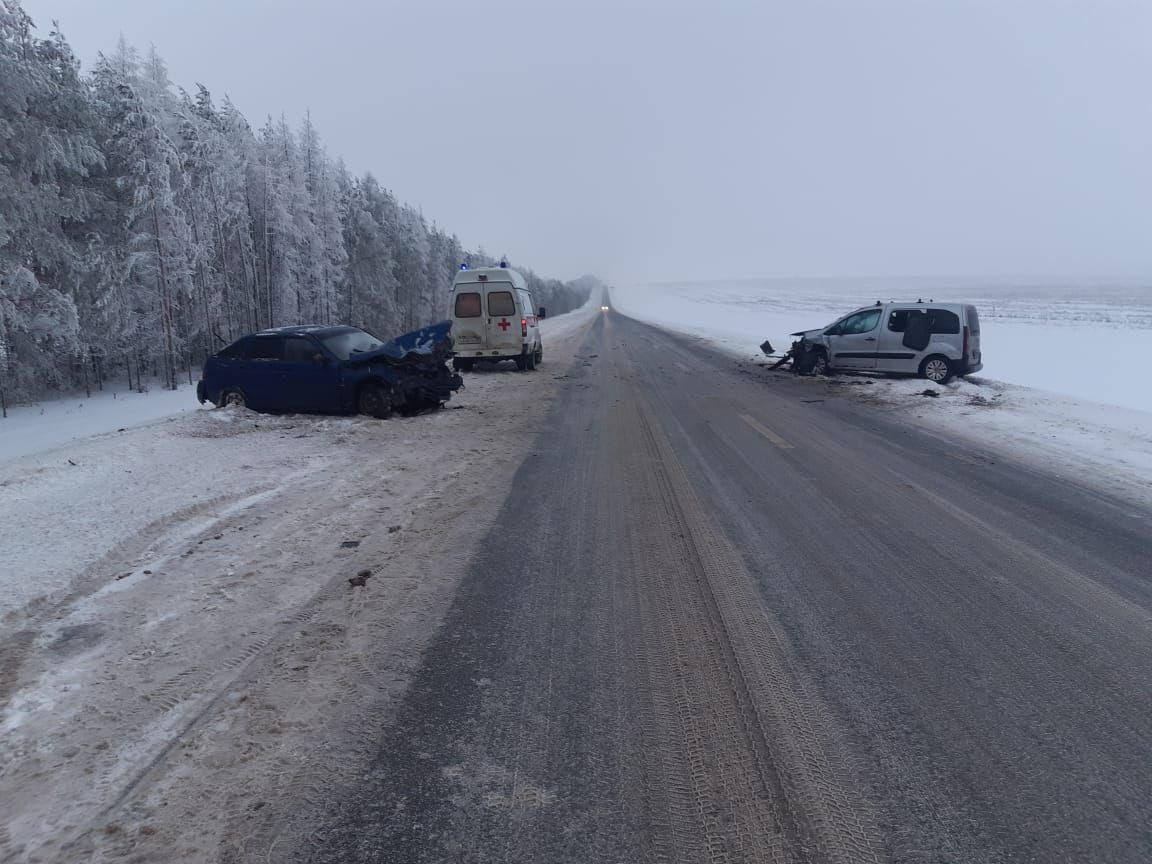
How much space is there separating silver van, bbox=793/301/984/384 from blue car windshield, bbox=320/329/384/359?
12000 millimetres

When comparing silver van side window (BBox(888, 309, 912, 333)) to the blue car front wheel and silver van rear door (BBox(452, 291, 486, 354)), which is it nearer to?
silver van rear door (BBox(452, 291, 486, 354))

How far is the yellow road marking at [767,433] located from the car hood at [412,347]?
5507mm

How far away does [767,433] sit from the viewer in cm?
998

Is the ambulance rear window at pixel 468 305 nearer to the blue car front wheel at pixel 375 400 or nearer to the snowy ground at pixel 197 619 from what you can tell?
the blue car front wheel at pixel 375 400

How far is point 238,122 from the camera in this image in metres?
32.8

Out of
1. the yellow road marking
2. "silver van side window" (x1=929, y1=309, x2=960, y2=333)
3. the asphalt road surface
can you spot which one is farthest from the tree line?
"silver van side window" (x1=929, y1=309, x2=960, y2=333)

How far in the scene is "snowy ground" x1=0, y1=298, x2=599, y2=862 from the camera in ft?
8.41

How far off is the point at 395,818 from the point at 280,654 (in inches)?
61.0

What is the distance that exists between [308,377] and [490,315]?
8.01 metres

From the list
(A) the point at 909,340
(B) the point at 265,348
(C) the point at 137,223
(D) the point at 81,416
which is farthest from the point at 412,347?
(C) the point at 137,223

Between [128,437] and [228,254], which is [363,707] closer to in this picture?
[128,437]

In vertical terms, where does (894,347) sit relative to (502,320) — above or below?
below

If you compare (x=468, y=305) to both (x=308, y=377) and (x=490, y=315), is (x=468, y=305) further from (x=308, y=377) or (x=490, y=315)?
(x=308, y=377)

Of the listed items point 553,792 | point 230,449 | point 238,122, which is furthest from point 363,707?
point 238,122
